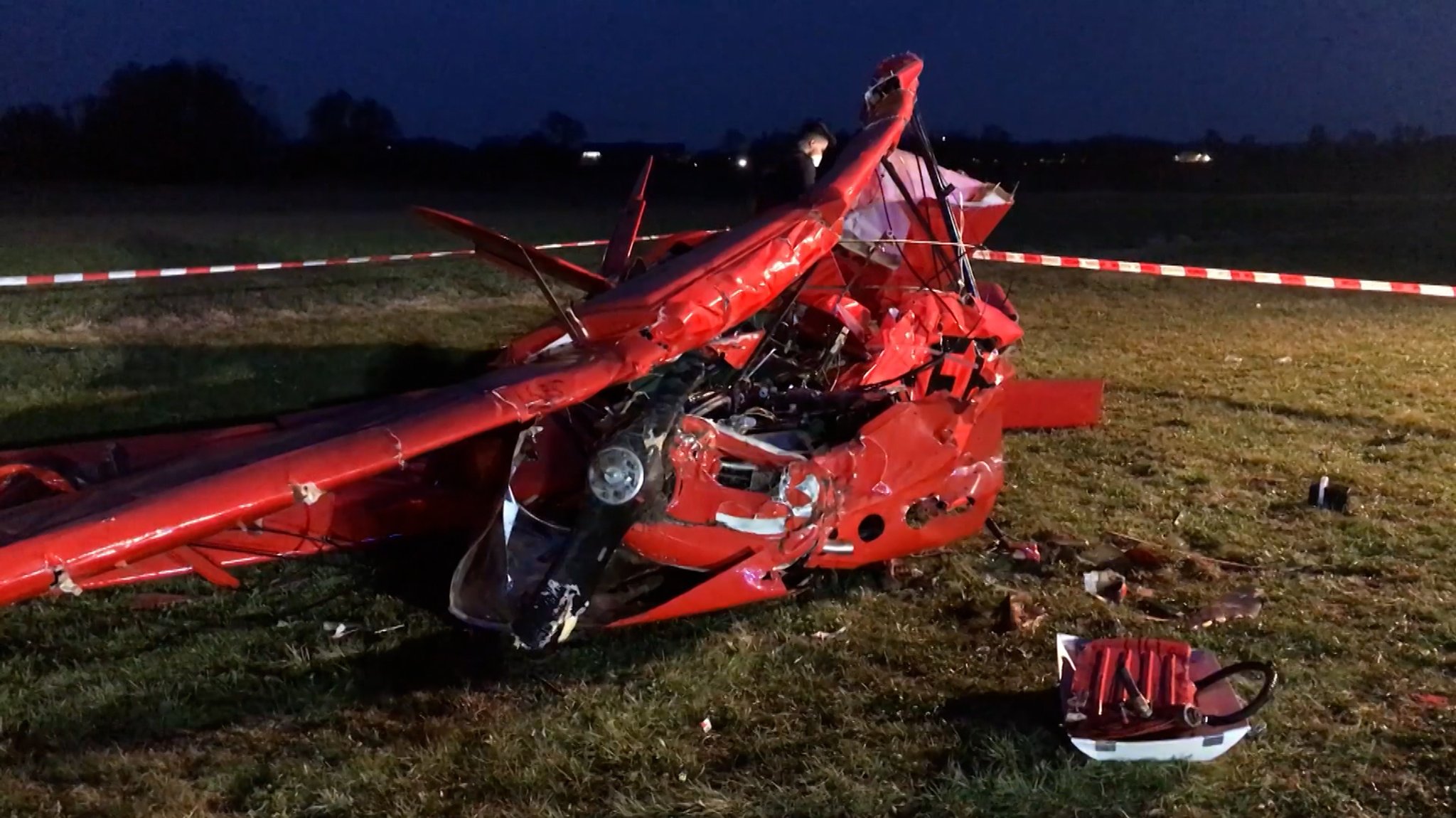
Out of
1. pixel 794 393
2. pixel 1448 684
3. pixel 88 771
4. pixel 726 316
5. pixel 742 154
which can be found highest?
pixel 742 154

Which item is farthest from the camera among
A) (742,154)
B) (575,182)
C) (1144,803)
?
(575,182)

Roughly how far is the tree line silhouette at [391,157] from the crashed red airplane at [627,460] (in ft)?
100

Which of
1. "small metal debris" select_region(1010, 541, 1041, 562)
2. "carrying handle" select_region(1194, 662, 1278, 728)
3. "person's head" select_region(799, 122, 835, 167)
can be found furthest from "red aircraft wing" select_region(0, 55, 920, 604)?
"carrying handle" select_region(1194, 662, 1278, 728)

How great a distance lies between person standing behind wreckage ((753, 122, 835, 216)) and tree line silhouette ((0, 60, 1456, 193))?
93.8 feet

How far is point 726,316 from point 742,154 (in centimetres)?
461

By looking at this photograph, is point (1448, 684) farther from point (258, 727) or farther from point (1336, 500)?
point (258, 727)

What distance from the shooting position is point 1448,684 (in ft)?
12.9

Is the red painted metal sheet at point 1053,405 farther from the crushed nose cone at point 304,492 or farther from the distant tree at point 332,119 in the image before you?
the distant tree at point 332,119

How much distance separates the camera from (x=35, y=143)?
145ft

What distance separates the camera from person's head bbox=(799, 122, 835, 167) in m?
6.53

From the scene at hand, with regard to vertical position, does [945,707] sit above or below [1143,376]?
below

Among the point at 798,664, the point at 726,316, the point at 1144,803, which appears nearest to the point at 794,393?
the point at 726,316

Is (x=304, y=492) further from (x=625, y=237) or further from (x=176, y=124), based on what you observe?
(x=176, y=124)

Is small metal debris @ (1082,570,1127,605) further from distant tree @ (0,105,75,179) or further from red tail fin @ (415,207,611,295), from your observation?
distant tree @ (0,105,75,179)
